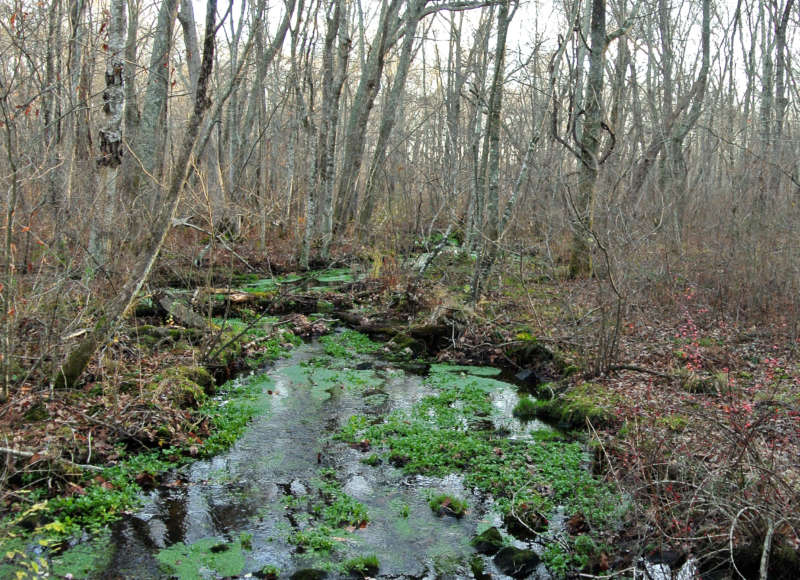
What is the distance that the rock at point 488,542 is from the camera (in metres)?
4.57

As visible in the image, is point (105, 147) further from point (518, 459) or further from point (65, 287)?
point (518, 459)

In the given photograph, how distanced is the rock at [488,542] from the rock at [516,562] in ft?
0.34

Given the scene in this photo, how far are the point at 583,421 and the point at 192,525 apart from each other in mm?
4051

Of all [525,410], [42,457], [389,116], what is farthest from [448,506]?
[389,116]

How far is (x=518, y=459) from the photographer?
5.96 meters

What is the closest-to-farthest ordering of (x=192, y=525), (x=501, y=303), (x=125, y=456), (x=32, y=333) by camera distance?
(x=192, y=525), (x=125, y=456), (x=32, y=333), (x=501, y=303)

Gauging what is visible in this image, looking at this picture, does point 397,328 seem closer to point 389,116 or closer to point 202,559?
point 202,559

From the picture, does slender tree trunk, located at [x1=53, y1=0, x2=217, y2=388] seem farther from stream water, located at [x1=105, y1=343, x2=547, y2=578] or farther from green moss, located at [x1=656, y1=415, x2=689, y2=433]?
green moss, located at [x1=656, y1=415, x2=689, y2=433]

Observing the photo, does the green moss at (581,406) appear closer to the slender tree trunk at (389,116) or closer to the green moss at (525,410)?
the green moss at (525,410)

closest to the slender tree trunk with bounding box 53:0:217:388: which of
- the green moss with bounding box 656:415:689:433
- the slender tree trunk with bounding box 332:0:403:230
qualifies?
the green moss with bounding box 656:415:689:433

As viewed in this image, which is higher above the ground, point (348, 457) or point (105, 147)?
point (105, 147)

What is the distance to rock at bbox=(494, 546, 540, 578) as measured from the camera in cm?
431

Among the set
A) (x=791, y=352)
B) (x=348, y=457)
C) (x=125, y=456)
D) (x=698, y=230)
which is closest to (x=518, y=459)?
(x=348, y=457)

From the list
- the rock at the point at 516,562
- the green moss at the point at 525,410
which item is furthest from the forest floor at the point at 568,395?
the rock at the point at 516,562
